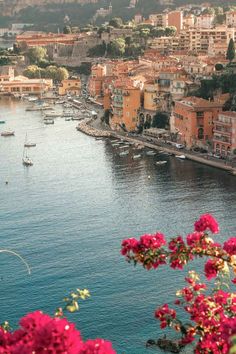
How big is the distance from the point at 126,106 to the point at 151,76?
263cm

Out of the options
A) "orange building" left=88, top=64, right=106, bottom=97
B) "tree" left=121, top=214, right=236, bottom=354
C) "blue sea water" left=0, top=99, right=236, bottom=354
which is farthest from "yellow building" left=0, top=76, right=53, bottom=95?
"tree" left=121, top=214, right=236, bottom=354

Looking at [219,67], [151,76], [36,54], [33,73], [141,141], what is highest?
[219,67]

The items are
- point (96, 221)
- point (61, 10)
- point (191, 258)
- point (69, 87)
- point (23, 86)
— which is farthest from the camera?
point (61, 10)

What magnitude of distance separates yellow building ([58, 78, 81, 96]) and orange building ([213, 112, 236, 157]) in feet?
68.8

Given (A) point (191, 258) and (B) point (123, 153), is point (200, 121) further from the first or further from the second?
(A) point (191, 258)

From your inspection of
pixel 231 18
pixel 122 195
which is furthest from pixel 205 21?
pixel 122 195

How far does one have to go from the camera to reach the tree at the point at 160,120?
96.2 feet

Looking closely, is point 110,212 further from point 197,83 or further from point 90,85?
point 90,85

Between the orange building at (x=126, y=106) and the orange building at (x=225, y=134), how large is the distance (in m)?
6.56

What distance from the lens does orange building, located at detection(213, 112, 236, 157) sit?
23875 mm

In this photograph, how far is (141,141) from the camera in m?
28.3

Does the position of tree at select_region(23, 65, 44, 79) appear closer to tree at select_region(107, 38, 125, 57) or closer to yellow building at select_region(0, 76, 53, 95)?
yellow building at select_region(0, 76, 53, 95)

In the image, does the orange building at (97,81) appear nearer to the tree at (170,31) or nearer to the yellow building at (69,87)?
the yellow building at (69,87)

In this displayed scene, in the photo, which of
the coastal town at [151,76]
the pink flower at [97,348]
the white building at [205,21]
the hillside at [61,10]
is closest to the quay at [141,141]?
the coastal town at [151,76]
